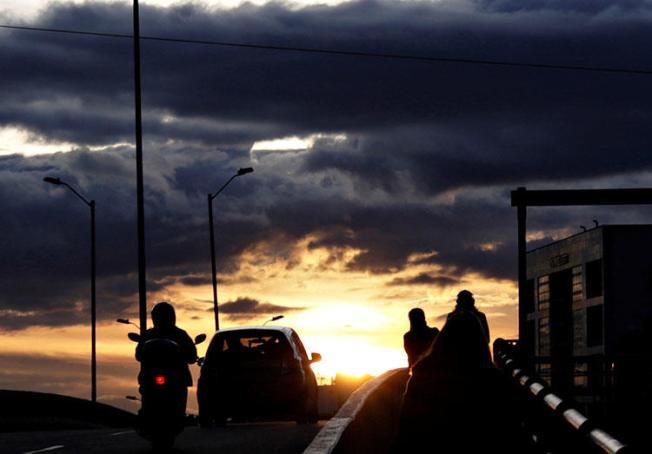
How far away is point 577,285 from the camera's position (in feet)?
401

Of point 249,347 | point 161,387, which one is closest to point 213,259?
point 249,347

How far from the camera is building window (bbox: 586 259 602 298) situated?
4638 inches

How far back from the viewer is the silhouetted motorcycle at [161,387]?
15.8 m

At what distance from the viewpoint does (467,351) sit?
8812mm

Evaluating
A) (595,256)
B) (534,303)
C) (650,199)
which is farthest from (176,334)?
(534,303)

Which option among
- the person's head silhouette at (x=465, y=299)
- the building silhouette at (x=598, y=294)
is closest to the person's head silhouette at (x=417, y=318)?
the person's head silhouette at (x=465, y=299)

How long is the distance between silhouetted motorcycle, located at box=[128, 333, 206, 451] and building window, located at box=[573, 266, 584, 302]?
106 metres

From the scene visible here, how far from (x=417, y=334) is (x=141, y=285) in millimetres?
19576

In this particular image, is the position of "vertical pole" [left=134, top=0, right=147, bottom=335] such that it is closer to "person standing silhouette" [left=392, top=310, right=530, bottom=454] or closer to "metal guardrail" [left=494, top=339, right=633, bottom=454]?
"metal guardrail" [left=494, top=339, right=633, bottom=454]

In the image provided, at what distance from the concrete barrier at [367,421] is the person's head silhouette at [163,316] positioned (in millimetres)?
2271

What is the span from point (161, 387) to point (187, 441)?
2965 mm

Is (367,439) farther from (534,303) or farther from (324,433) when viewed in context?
(534,303)

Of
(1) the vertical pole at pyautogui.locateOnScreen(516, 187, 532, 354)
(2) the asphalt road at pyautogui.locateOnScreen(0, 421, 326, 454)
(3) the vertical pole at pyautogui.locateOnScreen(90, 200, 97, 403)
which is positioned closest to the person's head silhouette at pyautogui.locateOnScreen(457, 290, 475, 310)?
(2) the asphalt road at pyautogui.locateOnScreen(0, 421, 326, 454)

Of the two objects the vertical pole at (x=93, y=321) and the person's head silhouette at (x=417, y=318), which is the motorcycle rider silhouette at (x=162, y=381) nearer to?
the person's head silhouette at (x=417, y=318)
